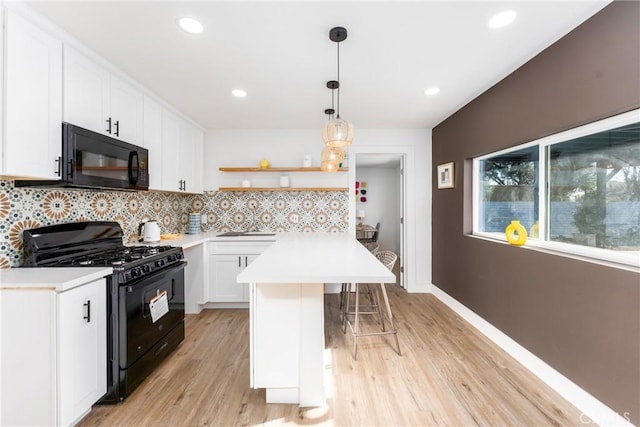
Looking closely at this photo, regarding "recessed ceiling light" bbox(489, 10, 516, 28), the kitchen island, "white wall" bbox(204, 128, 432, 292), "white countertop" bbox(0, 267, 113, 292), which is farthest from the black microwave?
"recessed ceiling light" bbox(489, 10, 516, 28)

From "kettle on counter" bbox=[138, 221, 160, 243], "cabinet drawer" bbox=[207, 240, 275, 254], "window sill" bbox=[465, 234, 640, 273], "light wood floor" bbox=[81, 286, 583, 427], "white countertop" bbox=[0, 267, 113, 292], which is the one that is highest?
"kettle on counter" bbox=[138, 221, 160, 243]

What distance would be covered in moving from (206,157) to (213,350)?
8.97ft

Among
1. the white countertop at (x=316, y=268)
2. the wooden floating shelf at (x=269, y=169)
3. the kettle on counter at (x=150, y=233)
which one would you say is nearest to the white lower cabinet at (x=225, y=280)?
the kettle on counter at (x=150, y=233)

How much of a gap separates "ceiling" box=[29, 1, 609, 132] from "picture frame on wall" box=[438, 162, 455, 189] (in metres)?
0.81

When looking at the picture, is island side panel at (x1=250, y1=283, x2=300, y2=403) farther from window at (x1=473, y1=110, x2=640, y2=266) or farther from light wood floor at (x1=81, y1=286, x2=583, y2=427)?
window at (x1=473, y1=110, x2=640, y2=266)

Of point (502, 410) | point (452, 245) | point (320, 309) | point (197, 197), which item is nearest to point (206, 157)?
point (197, 197)

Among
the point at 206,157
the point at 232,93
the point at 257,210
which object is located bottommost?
the point at 257,210

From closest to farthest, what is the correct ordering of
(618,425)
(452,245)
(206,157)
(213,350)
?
1. (618,425)
2. (213,350)
3. (452,245)
4. (206,157)

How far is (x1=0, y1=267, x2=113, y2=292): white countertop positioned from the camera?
1446mm

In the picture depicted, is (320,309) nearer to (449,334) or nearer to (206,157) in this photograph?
(449,334)

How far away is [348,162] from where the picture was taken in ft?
13.5

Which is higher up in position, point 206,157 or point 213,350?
point 206,157

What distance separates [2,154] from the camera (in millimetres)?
1510

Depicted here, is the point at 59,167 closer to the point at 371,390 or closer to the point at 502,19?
the point at 371,390
